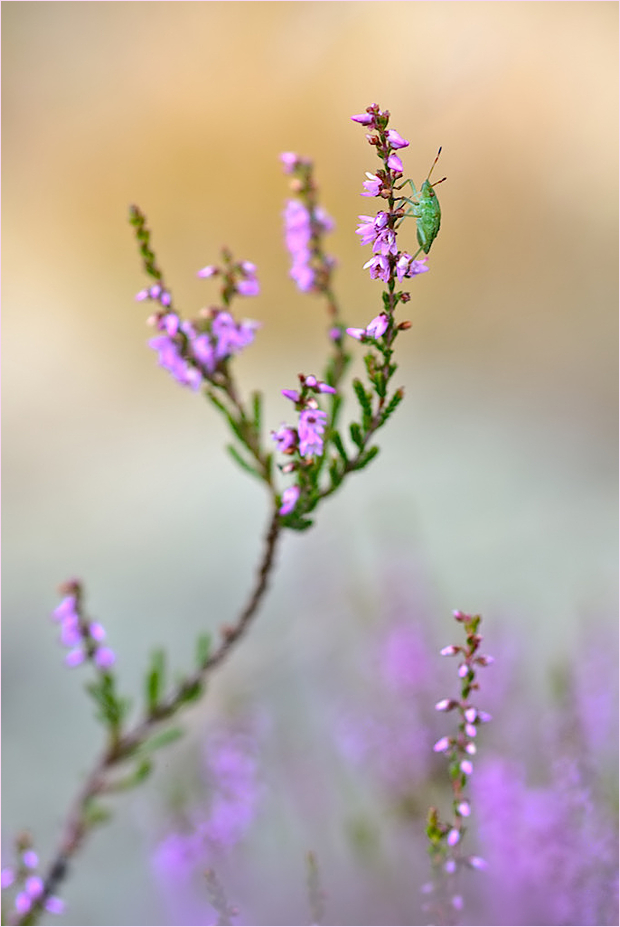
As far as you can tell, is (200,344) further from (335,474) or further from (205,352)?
(335,474)

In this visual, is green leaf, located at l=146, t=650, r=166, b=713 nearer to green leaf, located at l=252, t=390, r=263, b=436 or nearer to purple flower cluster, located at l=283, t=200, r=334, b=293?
green leaf, located at l=252, t=390, r=263, b=436

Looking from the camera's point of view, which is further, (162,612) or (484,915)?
(162,612)

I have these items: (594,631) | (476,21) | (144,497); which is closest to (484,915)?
(594,631)

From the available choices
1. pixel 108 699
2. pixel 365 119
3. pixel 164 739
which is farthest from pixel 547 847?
pixel 365 119

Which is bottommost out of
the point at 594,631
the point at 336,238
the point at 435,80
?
the point at 594,631

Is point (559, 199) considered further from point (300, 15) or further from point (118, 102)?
point (118, 102)

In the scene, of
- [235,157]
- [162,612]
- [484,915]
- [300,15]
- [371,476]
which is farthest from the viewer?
[235,157]

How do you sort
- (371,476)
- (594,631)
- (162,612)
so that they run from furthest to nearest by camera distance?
1. (371,476)
2. (162,612)
3. (594,631)

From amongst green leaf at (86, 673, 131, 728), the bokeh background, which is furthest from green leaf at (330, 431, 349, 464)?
the bokeh background
